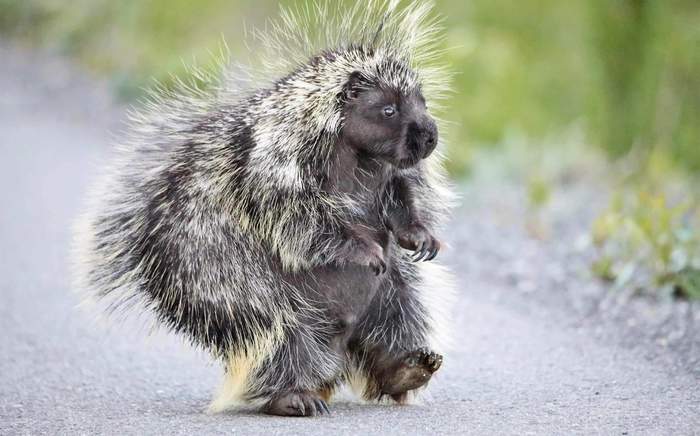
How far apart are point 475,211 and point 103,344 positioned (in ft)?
15.1

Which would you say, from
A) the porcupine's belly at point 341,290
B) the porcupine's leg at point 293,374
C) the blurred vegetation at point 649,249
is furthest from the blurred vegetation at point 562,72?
the porcupine's leg at point 293,374

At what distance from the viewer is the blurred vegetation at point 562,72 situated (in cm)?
787

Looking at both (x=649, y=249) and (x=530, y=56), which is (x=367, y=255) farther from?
(x=530, y=56)

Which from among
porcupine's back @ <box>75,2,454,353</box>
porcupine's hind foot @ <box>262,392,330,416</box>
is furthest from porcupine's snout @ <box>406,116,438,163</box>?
porcupine's hind foot @ <box>262,392,330,416</box>

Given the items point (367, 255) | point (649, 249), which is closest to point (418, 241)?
point (367, 255)

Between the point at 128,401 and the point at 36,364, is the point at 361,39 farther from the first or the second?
the point at 36,364

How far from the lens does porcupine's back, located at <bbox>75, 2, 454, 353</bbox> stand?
499cm

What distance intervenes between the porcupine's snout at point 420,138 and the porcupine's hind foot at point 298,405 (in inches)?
48.4

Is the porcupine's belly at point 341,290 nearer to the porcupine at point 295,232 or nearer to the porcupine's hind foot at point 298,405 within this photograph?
the porcupine at point 295,232

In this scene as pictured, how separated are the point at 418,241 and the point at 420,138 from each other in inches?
21.1

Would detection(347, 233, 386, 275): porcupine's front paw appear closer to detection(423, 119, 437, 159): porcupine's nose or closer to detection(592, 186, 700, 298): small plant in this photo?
detection(423, 119, 437, 159): porcupine's nose

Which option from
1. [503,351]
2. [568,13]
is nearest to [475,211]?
[503,351]

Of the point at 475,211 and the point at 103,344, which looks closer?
the point at 103,344

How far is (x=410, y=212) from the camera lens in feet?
17.4
